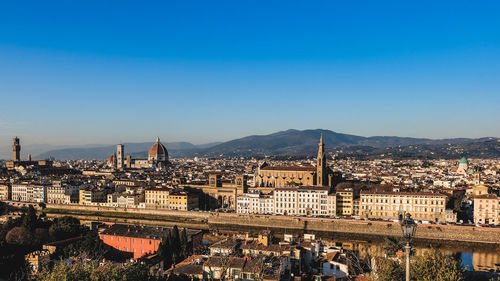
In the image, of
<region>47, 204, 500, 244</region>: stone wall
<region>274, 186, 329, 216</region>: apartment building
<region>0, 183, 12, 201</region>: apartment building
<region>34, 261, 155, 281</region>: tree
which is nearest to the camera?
<region>34, 261, 155, 281</region>: tree

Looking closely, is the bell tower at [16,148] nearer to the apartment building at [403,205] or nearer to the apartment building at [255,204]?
the apartment building at [255,204]

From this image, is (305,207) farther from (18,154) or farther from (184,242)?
(18,154)

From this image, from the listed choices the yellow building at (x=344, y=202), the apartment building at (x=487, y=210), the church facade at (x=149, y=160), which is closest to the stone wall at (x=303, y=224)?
the yellow building at (x=344, y=202)

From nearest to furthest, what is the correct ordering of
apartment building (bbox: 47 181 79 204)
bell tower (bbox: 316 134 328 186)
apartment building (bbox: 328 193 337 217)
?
apartment building (bbox: 328 193 337 217) < apartment building (bbox: 47 181 79 204) < bell tower (bbox: 316 134 328 186)

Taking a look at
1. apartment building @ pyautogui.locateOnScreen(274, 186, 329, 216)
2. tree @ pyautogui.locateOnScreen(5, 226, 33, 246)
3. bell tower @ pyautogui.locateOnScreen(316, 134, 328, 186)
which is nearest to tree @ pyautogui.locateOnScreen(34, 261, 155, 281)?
tree @ pyautogui.locateOnScreen(5, 226, 33, 246)

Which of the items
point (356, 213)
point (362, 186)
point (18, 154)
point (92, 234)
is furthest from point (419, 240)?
point (18, 154)

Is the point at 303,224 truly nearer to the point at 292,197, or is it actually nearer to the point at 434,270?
the point at 292,197

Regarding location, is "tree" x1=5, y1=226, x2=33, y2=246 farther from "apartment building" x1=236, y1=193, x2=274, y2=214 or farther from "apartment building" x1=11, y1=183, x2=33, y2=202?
"apartment building" x1=11, y1=183, x2=33, y2=202

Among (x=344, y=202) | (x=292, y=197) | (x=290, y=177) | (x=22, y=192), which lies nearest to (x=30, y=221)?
(x=292, y=197)

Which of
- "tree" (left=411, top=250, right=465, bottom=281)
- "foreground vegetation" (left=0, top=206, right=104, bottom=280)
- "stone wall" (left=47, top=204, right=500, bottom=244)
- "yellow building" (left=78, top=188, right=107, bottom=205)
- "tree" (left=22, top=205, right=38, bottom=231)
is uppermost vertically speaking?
Result: "tree" (left=411, top=250, right=465, bottom=281)
